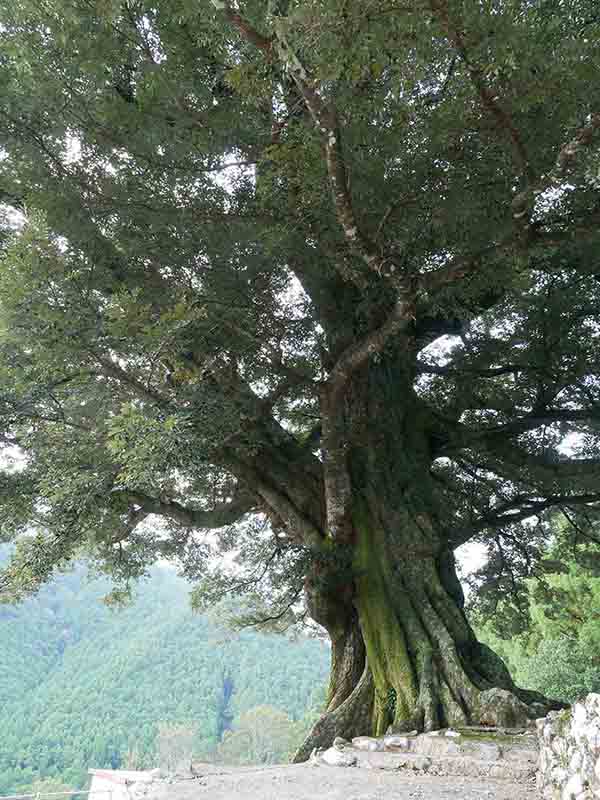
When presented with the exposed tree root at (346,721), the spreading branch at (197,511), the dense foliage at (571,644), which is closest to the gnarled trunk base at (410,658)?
the exposed tree root at (346,721)

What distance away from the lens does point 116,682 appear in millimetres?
54062

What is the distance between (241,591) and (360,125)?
779 centimetres

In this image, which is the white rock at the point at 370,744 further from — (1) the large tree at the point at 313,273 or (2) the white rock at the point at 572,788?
(2) the white rock at the point at 572,788

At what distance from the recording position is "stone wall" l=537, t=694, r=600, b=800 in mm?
2012

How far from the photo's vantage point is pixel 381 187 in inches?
176

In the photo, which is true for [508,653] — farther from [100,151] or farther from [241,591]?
[100,151]

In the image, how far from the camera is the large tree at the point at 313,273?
341cm

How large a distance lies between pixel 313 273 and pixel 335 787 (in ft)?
15.1

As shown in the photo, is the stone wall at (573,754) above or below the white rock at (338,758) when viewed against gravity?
above

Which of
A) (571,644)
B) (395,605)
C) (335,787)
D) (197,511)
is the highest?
(197,511)

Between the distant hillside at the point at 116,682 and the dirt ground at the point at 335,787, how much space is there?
41.9 meters

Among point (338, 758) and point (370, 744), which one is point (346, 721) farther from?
point (338, 758)

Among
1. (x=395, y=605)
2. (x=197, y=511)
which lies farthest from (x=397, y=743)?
(x=197, y=511)

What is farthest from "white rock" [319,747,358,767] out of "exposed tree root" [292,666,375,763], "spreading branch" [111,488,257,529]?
"spreading branch" [111,488,257,529]
